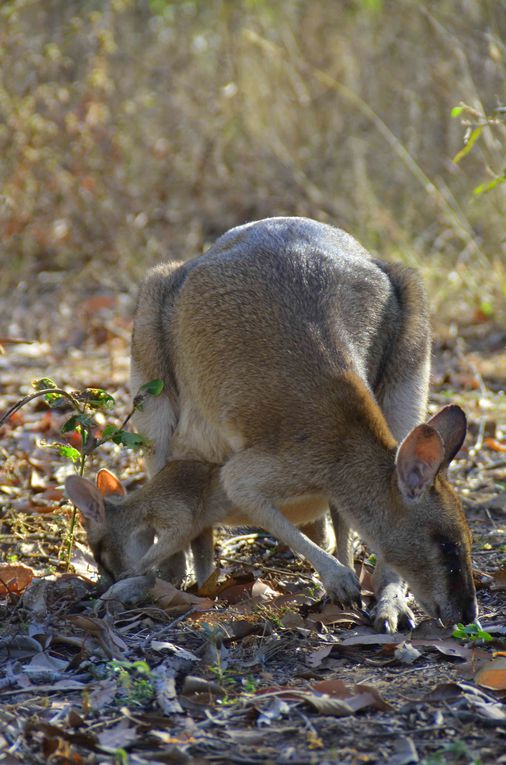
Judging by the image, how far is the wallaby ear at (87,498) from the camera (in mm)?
4125

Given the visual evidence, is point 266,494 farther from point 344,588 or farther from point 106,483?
point 106,483

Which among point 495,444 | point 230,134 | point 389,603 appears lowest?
point 495,444

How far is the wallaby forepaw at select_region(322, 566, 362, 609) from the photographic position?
3.72 metres

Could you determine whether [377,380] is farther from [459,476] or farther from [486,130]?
[486,130]

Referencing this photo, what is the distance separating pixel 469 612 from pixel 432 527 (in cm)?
30

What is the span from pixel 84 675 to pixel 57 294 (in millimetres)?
6087

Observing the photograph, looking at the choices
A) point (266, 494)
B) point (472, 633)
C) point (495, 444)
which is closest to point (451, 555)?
point (472, 633)

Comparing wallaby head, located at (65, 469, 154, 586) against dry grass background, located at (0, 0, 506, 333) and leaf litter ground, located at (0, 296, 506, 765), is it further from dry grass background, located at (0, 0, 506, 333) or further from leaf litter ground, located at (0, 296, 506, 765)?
dry grass background, located at (0, 0, 506, 333)

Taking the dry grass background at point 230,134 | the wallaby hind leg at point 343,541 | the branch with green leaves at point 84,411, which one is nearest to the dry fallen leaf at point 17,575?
the branch with green leaves at point 84,411

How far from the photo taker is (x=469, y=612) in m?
3.55

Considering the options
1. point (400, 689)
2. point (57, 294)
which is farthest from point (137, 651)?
point (57, 294)

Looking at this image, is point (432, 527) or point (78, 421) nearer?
point (432, 527)

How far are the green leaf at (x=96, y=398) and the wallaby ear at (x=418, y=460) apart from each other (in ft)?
3.60

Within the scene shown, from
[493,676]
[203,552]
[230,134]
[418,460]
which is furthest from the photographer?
[230,134]
